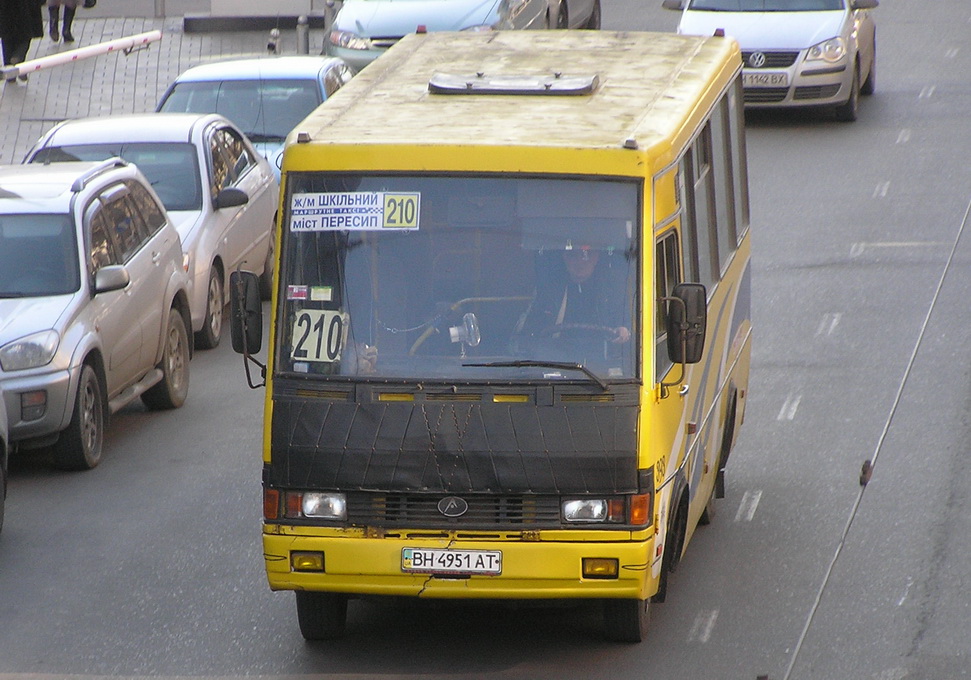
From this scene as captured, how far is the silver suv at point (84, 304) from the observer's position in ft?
38.8

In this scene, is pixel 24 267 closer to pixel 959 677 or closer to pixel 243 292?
pixel 243 292

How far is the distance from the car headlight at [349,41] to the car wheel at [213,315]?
324 inches

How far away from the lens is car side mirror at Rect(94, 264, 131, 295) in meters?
12.3

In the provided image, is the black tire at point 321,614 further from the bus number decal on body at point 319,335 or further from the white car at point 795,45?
the white car at point 795,45

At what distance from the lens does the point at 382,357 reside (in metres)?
8.04

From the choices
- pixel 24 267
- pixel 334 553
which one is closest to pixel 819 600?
pixel 334 553

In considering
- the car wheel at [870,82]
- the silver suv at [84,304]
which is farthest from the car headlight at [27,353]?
the car wheel at [870,82]

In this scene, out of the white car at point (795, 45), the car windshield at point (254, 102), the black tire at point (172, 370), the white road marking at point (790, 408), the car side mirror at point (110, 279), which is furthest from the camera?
the white car at point (795, 45)

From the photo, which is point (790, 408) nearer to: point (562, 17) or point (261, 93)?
point (261, 93)

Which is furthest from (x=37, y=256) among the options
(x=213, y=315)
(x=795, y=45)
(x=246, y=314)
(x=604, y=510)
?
(x=795, y=45)

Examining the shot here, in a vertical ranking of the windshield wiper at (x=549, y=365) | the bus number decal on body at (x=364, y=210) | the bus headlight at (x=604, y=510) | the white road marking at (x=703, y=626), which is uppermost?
the bus number decal on body at (x=364, y=210)

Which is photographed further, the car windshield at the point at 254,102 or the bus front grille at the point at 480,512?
the car windshield at the point at 254,102

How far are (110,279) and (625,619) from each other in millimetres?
5071

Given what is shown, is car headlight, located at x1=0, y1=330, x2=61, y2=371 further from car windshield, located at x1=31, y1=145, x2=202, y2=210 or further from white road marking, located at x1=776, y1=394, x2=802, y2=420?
white road marking, located at x1=776, y1=394, x2=802, y2=420
